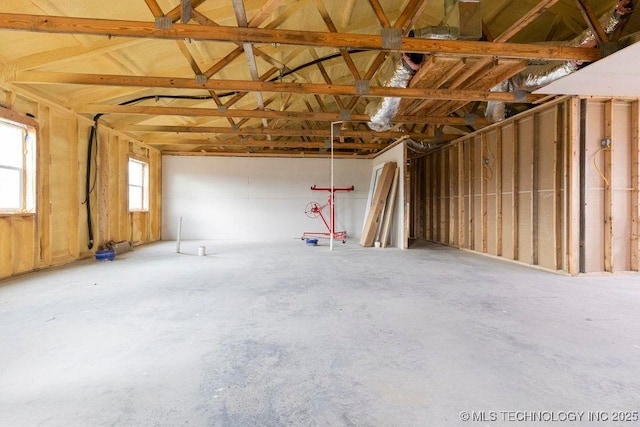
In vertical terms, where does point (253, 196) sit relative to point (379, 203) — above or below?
above

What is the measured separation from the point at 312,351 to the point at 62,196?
5.52m

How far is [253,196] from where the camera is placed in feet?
32.4

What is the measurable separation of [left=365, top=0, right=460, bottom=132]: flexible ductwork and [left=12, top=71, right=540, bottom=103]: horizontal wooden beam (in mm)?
193

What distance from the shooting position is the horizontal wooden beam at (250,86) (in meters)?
4.07

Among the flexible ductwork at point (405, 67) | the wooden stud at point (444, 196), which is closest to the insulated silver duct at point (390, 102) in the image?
the flexible ductwork at point (405, 67)

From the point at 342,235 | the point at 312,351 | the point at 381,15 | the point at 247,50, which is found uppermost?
the point at 381,15

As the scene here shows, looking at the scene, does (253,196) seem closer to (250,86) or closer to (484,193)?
(250,86)

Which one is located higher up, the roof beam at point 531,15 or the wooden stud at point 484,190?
the roof beam at point 531,15

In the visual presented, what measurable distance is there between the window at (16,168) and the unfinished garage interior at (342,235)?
0.10 ft

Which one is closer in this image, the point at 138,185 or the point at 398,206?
the point at 398,206

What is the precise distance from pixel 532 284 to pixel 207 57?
18.9 feet

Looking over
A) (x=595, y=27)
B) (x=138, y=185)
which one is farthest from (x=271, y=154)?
(x=595, y=27)

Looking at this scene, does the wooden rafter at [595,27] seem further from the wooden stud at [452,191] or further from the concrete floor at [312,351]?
the wooden stud at [452,191]

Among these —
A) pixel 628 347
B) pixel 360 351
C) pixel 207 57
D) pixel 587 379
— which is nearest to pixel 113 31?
pixel 207 57
